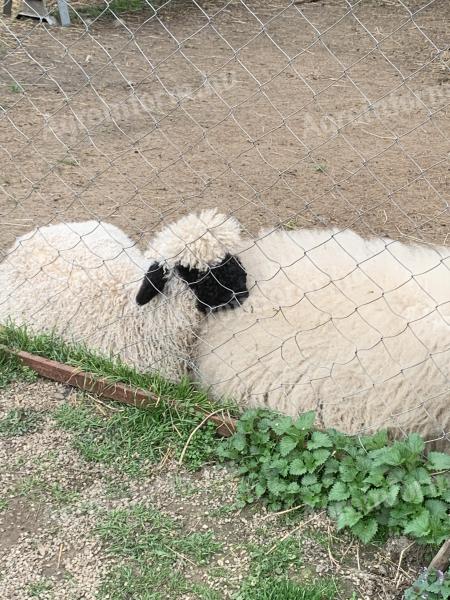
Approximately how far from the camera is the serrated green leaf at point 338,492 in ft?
8.09

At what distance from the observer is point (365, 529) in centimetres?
239

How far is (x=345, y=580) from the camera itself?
232cm

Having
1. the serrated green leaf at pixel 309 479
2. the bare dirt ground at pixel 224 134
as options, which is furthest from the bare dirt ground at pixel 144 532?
the bare dirt ground at pixel 224 134

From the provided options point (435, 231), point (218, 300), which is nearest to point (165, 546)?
point (218, 300)

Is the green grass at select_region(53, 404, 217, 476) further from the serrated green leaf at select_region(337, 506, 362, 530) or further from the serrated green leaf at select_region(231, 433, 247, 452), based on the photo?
the serrated green leaf at select_region(337, 506, 362, 530)

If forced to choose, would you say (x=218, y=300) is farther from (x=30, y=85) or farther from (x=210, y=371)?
(x=30, y=85)

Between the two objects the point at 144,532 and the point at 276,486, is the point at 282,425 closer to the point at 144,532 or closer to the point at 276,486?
the point at 276,486

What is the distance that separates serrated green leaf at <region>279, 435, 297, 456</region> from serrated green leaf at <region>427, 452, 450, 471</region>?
45 cm

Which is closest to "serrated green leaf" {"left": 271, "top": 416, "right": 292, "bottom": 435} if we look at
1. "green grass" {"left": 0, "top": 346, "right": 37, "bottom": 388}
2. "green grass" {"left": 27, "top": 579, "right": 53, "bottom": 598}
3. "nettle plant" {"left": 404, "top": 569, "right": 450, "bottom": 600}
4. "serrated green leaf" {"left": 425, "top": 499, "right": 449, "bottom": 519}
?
"serrated green leaf" {"left": 425, "top": 499, "right": 449, "bottom": 519}

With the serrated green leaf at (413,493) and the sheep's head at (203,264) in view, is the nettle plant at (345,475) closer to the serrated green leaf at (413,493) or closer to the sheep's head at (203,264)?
the serrated green leaf at (413,493)

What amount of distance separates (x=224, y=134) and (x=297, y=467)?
322 centimetres

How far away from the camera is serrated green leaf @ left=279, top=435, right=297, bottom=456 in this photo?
2.58 m

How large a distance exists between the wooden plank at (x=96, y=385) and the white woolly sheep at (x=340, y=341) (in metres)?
0.15

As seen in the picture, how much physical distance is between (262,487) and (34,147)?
326 centimetres
